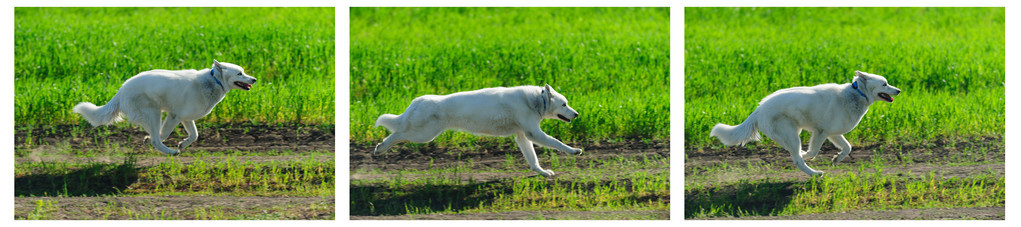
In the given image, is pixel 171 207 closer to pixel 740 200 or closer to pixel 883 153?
pixel 740 200

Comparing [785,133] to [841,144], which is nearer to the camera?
[785,133]

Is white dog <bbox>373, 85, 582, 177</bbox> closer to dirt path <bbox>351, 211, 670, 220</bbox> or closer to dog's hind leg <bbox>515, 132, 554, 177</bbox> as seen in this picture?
dog's hind leg <bbox>515, 132, 554, 177</bbox>

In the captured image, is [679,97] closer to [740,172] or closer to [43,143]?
[740,172]

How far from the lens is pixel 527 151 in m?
6.12

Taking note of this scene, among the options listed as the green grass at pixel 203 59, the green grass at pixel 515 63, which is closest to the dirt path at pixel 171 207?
the green grass at pixel 515 63

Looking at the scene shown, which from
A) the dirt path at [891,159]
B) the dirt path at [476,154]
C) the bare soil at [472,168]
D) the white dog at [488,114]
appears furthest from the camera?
the dirt path at [476,154]

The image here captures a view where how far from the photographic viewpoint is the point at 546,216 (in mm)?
5941

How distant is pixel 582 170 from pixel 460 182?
2.47 feet

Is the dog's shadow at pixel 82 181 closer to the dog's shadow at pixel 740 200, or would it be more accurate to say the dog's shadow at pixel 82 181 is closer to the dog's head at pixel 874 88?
the dog's shadow at pixel 740 200

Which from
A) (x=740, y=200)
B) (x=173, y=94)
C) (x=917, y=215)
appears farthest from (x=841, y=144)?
(x=173, y=94)

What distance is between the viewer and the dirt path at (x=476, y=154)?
6.49 metres

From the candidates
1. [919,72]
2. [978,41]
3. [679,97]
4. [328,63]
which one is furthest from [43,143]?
[978,41]

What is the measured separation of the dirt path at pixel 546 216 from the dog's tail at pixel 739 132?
21.7 inches

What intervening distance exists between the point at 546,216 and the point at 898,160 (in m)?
2.32
